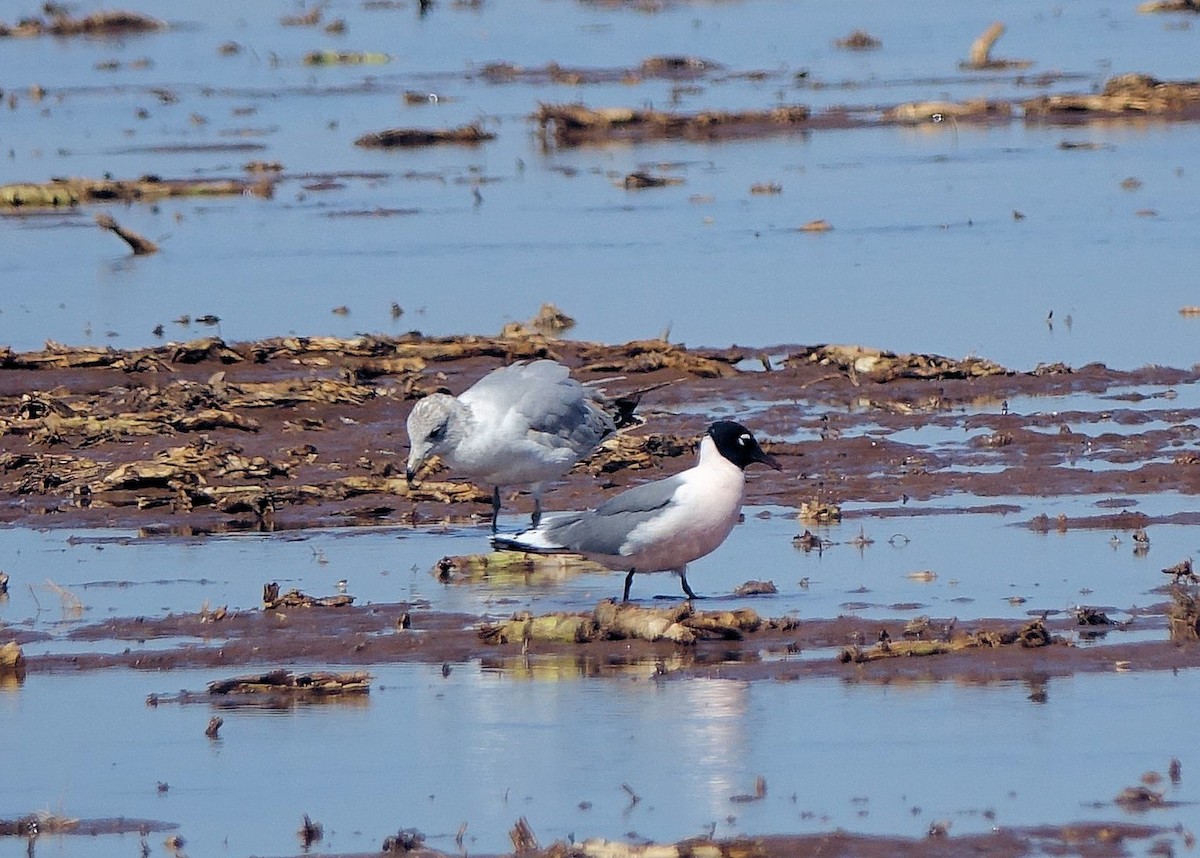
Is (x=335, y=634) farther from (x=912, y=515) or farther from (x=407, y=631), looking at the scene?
(x=912, y=515)

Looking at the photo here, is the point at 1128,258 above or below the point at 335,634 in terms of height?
above

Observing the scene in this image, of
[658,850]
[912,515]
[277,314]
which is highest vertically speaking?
[277,314]

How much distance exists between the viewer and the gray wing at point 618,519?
35.7 feet

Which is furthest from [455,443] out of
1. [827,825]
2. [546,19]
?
[546,19]

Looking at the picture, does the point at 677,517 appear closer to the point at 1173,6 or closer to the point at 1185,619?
the point at 1185,619

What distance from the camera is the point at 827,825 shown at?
746cm

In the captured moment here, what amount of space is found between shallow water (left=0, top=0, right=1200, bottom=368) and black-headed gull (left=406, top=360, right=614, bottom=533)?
5.13m

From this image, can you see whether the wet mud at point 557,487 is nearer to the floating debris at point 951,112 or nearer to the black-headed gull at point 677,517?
the black-headed gull at point 677,517

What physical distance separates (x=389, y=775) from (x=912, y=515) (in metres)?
5.01

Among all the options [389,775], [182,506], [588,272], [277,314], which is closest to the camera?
[389,775]

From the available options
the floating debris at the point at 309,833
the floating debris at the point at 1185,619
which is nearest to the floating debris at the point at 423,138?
the floating debris at the point at 1185,619

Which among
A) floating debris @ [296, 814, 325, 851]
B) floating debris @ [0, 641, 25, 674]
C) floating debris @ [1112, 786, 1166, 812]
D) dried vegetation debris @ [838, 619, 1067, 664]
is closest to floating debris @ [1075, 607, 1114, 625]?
dried vegetation debris @ [838, 619, 1067, 664]

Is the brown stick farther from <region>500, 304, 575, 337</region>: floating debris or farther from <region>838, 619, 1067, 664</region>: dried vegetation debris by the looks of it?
<region>838, 619, 1067, 664</region>: dried vegetation debris

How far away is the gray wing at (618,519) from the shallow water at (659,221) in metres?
6.66
